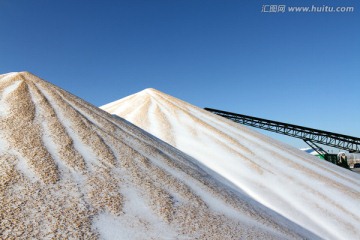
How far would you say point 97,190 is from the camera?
4.34m

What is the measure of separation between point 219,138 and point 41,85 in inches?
238

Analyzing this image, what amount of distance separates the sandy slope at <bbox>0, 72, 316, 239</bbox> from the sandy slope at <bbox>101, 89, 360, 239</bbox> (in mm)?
1275

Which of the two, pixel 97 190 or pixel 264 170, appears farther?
pixel 264 170

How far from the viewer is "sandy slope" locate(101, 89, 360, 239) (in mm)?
6441

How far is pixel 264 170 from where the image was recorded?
851 centimetres

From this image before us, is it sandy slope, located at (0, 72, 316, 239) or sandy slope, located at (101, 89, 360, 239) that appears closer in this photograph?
sandy slope, located at (0, 72, 316, 239)

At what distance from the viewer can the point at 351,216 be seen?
658cm

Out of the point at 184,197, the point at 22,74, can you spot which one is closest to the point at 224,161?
the point at 184,197

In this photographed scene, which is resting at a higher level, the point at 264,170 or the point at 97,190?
the point at 264,170

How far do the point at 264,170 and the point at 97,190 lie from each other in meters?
5.54

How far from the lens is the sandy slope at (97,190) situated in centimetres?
351

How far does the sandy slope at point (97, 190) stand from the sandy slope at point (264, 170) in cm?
128

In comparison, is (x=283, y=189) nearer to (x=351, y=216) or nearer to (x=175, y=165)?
(x=351, y=216)

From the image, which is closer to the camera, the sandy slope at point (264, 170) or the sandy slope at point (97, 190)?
the sandy slope at point (97, 190)
